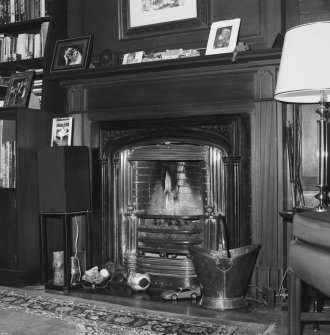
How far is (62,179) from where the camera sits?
11.1 ft

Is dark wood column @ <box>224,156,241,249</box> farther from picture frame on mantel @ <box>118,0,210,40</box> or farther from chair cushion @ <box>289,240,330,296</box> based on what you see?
chair cushion @ <box>289,240,330,296</box>

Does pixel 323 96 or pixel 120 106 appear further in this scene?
pixel 120 106

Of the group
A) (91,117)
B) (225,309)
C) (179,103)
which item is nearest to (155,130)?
(179,103)

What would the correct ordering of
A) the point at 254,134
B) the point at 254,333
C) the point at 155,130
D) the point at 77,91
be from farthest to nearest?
1. the point at 77,91
2. the point at 155,130
3. the point at 254,134
4. the point at 254,333

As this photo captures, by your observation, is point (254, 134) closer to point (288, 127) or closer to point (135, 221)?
point (288, 127)

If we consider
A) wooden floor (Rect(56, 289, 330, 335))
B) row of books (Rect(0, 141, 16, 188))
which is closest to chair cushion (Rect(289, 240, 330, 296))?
wooden floor (Rect(56, 289, 330, 335))

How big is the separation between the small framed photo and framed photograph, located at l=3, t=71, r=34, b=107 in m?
0.71

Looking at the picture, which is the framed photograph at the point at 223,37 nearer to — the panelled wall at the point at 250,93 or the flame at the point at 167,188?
the panelled wall at the point at 250,93

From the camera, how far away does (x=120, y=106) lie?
11.6 ft

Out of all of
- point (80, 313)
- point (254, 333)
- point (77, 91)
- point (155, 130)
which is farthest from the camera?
point (77, 91)

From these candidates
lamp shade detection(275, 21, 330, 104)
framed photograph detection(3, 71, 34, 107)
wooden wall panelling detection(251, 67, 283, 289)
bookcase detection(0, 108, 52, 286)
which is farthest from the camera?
framed photograph detection(3, 71, 34, 107)

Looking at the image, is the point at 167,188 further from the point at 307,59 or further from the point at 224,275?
the point at 307,59

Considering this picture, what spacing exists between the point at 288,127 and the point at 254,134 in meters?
0.24

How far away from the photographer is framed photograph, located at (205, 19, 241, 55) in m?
3.13
